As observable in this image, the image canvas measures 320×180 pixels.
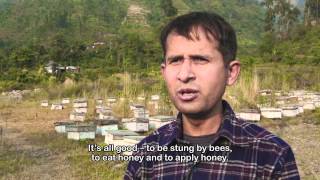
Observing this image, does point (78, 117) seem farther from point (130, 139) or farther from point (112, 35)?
point (112, 35)

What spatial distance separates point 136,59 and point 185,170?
29187 mm

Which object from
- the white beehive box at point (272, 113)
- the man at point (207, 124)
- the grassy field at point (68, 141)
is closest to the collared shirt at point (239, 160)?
the man at point (207, 124)

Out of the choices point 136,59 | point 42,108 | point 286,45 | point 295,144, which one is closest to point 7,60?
point 136,59

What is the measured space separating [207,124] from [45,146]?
21.4ft

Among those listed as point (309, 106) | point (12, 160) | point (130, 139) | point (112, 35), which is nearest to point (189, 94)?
point (130, 139)

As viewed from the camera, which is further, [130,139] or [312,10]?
[312,10]

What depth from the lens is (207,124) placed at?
1.78 metres

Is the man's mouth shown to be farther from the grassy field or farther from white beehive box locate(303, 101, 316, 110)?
white beehive box locate(303, 101, 316, 110)

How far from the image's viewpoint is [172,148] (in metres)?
1.79

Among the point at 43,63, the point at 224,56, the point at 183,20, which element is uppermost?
the point at 183,20

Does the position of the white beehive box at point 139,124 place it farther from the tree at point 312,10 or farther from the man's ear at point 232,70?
the tree at point 312,10

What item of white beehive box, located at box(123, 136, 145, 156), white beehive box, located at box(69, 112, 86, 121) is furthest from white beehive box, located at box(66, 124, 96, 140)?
white beehive box, located at box(69, 112, 86, 121)

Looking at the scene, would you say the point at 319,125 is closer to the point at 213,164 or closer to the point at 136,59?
the point at 213,164

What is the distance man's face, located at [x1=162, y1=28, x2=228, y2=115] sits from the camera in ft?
5.65
